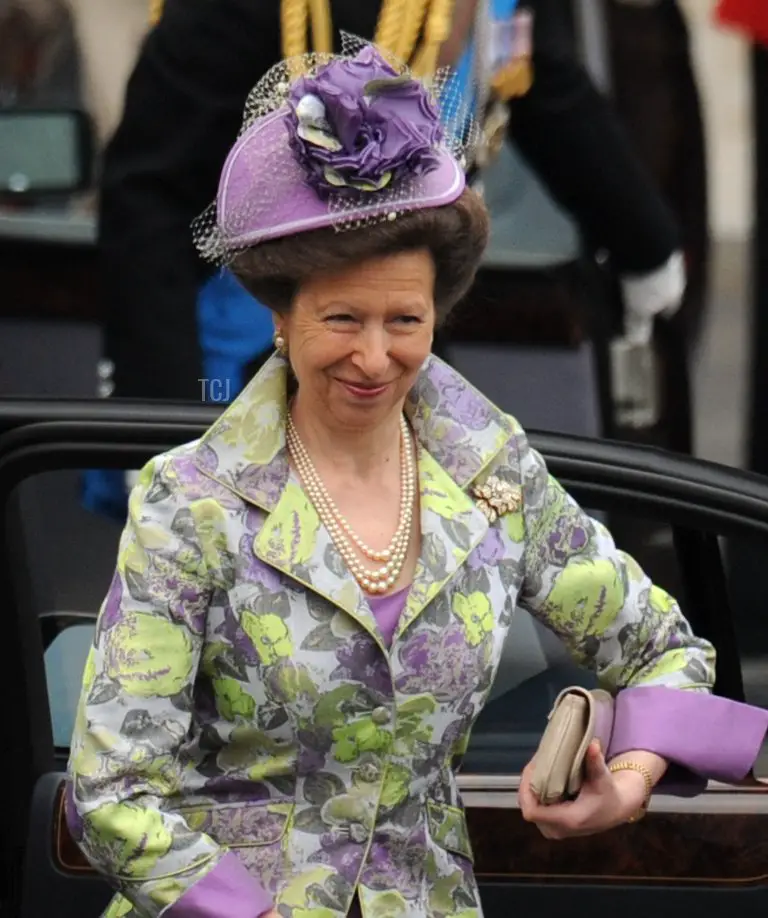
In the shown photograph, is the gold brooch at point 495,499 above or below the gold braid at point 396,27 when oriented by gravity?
below


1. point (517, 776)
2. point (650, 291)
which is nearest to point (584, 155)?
point (650, 291)

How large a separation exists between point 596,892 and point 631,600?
21.8 inches

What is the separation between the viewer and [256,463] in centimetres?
214

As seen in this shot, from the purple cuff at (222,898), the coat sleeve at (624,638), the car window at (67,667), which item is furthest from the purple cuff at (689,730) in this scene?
the car window at (67,667)

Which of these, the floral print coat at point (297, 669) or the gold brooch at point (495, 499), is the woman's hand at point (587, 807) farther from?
the gold brooch at point (495, 499)

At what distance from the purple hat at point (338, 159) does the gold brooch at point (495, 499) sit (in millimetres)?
297

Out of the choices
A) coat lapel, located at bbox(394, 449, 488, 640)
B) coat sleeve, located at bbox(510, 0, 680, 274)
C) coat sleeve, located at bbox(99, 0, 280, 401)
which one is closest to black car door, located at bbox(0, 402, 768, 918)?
coat lapel, located at bbox(394, 449, 488, 640)

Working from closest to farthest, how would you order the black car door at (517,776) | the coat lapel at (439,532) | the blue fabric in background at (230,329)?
the coat lapel at (439,532) < the black car door at (517,776) < the blue fabric in background at (230,329)

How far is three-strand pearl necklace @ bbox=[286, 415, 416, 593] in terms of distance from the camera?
2.13 m

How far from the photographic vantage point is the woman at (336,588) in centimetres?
204

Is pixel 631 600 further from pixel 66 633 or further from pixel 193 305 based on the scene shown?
pixel 193 305

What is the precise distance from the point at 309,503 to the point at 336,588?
9 centimetres

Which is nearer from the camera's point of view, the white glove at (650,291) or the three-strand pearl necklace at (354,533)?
the three-strand pearl necklace at (354,533)

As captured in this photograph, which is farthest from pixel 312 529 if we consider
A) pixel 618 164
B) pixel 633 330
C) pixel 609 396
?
pixel 609 396
